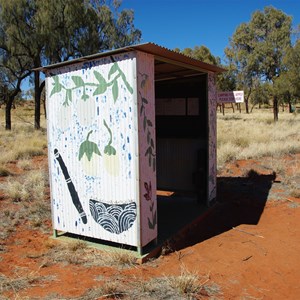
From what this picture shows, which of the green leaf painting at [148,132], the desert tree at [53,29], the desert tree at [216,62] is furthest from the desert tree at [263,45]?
the green leaf painting at [148,132]

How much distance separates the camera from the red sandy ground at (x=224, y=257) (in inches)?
160

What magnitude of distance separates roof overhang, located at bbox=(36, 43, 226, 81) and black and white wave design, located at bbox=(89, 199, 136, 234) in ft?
6.79

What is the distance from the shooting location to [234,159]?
38.1 ft

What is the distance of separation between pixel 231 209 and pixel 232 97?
2.33m

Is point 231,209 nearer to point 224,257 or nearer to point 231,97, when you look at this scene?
point 231,97

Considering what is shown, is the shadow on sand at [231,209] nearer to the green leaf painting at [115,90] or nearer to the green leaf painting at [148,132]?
the green leaf painting at [148,132]

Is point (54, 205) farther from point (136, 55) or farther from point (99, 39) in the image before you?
point (99, 39)

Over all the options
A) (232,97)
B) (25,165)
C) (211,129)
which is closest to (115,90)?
(211,129)

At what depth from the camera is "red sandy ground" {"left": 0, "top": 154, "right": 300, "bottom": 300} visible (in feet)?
13.3

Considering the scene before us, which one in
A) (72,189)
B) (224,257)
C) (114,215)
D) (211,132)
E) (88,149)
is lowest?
(224,257)

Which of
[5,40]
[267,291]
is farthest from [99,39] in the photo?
[267,291]

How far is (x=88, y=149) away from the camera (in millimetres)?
5191

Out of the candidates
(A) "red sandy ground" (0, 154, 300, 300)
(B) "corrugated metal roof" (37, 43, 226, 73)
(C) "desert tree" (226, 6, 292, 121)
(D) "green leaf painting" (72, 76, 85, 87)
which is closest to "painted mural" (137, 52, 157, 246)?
(B) "corrugated metal roof" (37, 43, 226, 73)

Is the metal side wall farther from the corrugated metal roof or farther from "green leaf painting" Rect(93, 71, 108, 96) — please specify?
"green leaf painting" Rect(93, 71, 108, 96)
